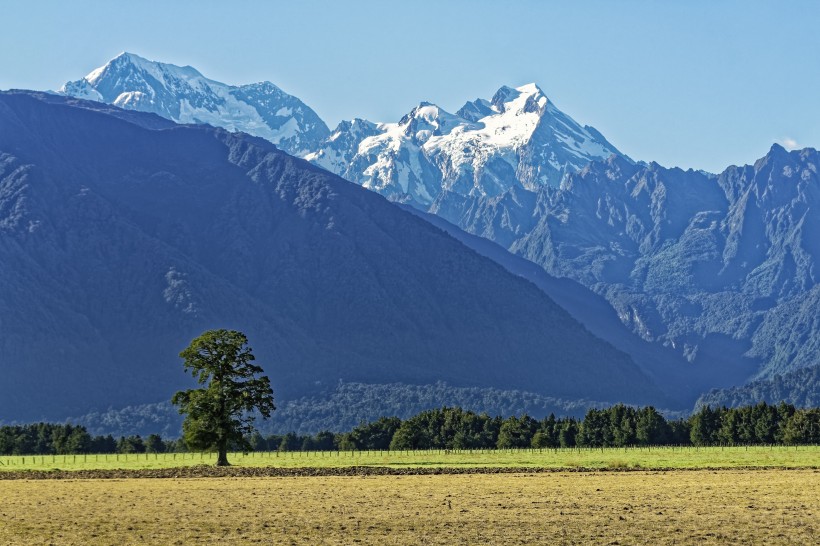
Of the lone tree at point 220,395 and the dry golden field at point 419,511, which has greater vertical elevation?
the lone tree at point 220,395

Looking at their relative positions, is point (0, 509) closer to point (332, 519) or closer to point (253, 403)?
point (332, 519)

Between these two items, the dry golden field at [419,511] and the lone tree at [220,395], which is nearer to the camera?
the dry golden field at [419,511]

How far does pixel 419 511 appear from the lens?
265 ft

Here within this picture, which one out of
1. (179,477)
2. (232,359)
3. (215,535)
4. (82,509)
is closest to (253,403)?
(232,359)

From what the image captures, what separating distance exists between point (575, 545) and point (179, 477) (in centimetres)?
5838

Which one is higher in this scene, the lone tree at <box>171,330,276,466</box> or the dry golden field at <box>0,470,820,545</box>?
the lone tree at <box>171,330,276,466</box>

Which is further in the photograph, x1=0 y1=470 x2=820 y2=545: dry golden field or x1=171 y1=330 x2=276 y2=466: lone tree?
x1=171 y1=330 x2=276 y2=466: lone tree

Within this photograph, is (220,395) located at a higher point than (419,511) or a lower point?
higher

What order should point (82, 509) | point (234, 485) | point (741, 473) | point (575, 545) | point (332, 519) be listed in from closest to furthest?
point (575, 545), point (332, 519), point (82, 509), point (234, 485), point (741, 473)

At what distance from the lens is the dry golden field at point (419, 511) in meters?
68.4

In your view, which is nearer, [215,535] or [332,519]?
[215,535]

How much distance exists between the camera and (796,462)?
468 feet

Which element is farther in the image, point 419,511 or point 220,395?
point 220,395

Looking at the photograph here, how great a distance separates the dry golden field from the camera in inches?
2694
